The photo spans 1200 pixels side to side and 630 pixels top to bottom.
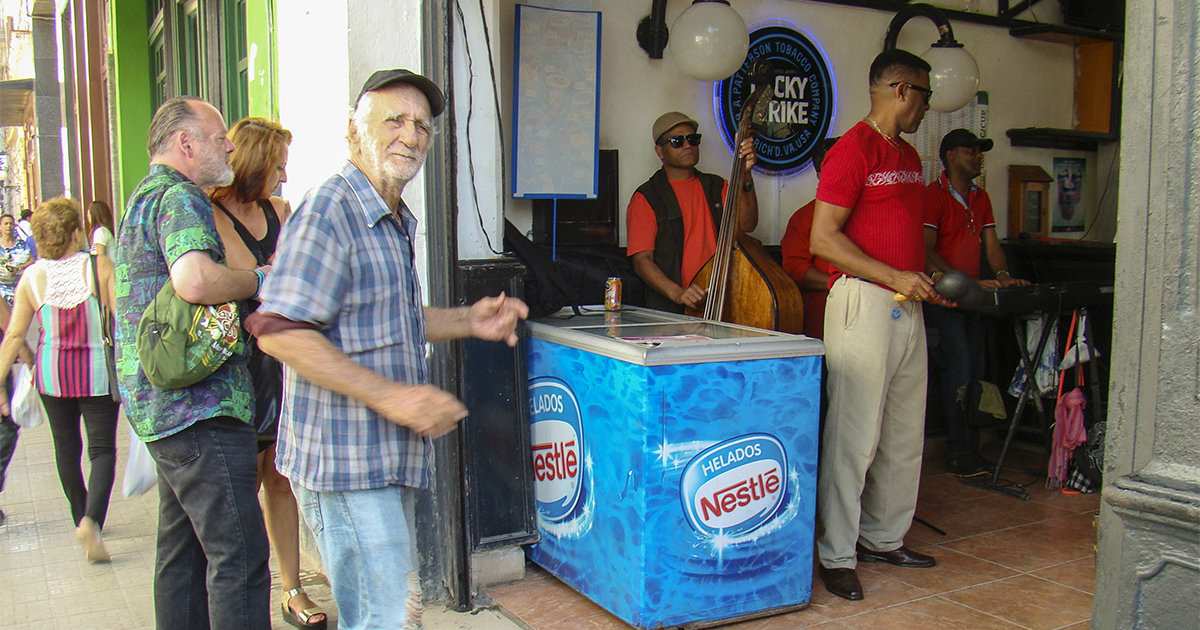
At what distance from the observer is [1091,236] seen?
6941mm

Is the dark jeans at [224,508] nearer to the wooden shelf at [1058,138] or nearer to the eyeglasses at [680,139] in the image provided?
the eyeglasses at [680,139]

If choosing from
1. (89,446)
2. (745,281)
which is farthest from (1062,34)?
(89,446)

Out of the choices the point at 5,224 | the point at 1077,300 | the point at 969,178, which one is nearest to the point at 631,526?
the point at 1077,300

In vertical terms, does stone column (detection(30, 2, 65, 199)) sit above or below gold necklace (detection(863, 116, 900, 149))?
above

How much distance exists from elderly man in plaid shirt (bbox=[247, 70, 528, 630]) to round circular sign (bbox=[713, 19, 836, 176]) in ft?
10.9

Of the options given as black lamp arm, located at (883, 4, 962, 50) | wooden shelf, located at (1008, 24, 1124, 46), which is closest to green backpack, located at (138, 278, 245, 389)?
black lamp arm, located at (883, 4, 962, 50)

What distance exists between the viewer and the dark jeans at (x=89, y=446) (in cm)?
415

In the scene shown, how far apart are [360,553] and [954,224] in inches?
166

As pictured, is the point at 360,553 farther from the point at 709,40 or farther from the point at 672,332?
the point at 709,40

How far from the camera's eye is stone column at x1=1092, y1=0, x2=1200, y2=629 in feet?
5.88

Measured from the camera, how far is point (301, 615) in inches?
132

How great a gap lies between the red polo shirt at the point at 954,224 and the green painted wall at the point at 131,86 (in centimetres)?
727

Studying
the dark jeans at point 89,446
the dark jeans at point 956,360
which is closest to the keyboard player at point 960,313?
the dark jeans at point 956,360

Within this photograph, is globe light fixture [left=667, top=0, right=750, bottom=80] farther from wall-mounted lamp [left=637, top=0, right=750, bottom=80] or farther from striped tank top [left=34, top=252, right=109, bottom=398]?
striped tank top [left=34, top=252, right=109, bottom=398]
